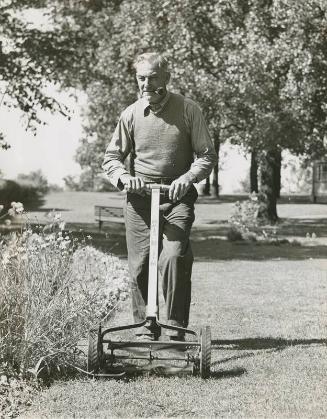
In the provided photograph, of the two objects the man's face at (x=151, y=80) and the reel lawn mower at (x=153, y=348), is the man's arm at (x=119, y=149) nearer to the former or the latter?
the man's face at (x=151, y=80)

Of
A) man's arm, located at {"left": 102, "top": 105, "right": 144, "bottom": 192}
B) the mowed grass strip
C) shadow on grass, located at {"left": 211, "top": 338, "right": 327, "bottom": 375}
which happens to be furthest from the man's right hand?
shadow on grass, located at {"left": 211, "top": 338, "right": 327, "bottom": 375}

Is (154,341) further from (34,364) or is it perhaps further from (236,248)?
(236,248)

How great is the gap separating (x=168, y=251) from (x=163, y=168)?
2.07 ft

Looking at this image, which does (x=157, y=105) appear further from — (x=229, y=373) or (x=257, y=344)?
(x=257, y=344)

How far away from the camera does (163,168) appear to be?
564 cm

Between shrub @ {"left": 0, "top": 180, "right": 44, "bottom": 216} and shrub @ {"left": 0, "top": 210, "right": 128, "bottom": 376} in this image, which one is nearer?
shrub @ {"left": 0, "top": 210, "right": 128, "bottom": 376}

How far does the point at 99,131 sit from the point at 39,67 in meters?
13.6

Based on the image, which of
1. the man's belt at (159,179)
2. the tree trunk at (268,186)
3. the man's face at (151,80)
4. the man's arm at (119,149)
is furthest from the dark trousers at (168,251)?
the tree trunk at (268,186)

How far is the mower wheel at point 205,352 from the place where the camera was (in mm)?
4988

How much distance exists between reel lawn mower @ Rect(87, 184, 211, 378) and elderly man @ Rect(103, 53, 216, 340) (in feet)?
0.66

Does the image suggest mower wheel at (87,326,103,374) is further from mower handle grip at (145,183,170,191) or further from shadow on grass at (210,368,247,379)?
mower handle grip at (145,183,170,191)

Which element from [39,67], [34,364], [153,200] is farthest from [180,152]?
[39,67]

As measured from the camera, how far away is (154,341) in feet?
16.5

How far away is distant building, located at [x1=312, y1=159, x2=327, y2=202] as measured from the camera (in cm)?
3759
